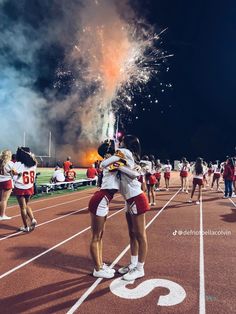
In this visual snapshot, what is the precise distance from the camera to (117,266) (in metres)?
5.66

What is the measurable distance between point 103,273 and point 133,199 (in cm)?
123

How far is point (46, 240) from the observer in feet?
24.5

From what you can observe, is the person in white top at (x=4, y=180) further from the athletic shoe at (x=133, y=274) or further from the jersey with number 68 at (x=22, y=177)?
the athletic shoe at (x=133, y=274)

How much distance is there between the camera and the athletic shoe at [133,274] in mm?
4938

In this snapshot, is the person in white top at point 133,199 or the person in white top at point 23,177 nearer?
the person in white top at point 133,199

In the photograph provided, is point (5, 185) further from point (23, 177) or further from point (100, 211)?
point (100, 211)

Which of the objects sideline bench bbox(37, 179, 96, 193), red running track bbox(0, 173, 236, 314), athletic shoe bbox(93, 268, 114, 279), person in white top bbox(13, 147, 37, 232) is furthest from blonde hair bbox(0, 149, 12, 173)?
sideline bench bbox(37, 179, 96, 193)

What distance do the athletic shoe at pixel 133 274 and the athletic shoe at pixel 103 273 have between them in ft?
0.70

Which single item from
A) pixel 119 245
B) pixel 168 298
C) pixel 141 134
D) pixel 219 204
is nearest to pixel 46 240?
pixel 119 245

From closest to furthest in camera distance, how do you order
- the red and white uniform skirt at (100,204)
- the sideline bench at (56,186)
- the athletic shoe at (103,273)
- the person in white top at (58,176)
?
the red and white uniform skirt at (100,204) → the athletic shoe at (103,273) → the sideline bench at (56,186) → the person in white top at (58,176)

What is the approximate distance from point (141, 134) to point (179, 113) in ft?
29.3

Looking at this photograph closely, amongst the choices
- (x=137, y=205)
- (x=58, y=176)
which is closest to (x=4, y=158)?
(x=137, y=205)

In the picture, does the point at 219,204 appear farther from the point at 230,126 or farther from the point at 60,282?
the point at 230,126

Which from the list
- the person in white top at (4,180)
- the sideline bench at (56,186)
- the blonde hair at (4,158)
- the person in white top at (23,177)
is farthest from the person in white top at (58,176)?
the person in white top at (23,177)
